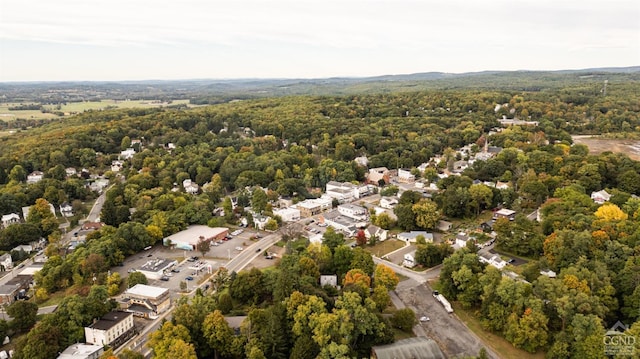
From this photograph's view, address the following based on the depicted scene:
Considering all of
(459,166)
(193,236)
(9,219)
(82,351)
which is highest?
(459,166)

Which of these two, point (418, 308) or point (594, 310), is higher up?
point (594, 310)

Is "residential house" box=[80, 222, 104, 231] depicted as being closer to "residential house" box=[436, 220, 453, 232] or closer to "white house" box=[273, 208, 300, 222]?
"white house" box=[273, 208, 300, 222]

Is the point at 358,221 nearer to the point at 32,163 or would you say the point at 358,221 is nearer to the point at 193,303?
the point at 193,303

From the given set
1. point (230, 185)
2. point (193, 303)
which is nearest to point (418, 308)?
point (193, 303)

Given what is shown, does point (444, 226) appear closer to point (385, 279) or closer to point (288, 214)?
point (385, 279)

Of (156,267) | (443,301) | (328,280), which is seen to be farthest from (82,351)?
(443,301)

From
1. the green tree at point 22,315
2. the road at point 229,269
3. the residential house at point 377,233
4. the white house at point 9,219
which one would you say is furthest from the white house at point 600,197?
the white house at point 9,219
